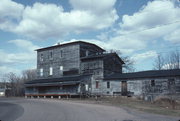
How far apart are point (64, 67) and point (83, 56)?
16.5 feet

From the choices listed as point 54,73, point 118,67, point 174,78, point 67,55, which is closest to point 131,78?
point 174,78

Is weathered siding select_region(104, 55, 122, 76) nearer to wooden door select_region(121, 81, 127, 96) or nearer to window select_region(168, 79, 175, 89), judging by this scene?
wooden door select_region(121, 81, 127, 96)

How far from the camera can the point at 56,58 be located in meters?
47.7

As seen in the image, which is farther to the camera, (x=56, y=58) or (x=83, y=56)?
(x=56, y=58)

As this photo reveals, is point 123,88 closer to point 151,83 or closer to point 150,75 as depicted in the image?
point 151,83

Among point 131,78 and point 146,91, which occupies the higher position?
point 131,78

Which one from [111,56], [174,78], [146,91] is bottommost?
[146,91]

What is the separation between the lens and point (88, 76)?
1604 inches

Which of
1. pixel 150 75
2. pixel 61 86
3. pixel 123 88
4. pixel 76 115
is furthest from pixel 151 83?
pixel 76 115

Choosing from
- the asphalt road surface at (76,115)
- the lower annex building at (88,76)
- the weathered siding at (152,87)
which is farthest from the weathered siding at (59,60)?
the asphalt road surface at (76,115)

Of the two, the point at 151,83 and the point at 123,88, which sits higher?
the point at 151,83

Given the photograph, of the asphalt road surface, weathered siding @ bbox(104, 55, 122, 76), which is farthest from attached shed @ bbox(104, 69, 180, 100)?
the asphalt road surface

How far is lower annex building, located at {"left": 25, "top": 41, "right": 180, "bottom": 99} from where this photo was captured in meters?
33.1

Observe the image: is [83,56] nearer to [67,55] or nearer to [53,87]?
[67,55]
